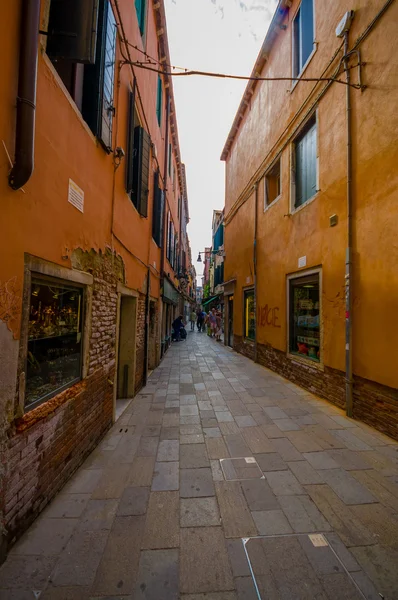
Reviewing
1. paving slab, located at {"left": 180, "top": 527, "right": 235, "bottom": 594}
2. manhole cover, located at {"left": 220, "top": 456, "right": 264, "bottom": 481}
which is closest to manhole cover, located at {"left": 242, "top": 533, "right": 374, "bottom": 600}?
paving slab, located at {"left": 180, "top": 527, "right": 235, "bottom": 594}

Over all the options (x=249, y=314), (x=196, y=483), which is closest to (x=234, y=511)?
(x=196, y=483)

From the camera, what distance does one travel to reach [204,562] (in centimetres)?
178

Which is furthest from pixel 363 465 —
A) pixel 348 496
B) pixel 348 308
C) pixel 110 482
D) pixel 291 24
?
pixel 291 24

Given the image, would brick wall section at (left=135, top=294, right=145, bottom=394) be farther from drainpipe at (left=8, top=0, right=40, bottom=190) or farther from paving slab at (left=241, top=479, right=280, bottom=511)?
drainpipe at (left=8, top=0, right=40, bottom=190)

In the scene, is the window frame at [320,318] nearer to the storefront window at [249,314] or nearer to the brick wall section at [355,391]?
the brick wall section at [355,391]

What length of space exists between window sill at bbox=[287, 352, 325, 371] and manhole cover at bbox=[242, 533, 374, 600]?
146 inches

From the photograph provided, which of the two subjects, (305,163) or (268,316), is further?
(268,316)

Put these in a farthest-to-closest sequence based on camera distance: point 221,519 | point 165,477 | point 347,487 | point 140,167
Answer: point 140,167, point 165,477, point 347,487, point 221,519

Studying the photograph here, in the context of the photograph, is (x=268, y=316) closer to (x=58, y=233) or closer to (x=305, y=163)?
(x=305, y=163)

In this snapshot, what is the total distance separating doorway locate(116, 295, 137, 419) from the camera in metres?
5.26

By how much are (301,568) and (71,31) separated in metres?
4.69

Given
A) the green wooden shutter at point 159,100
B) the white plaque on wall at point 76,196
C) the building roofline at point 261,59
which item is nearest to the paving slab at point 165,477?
the white plaque on wall at point 76,196

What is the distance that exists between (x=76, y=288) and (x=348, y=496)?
343 cm

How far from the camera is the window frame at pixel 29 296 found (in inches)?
78.7
